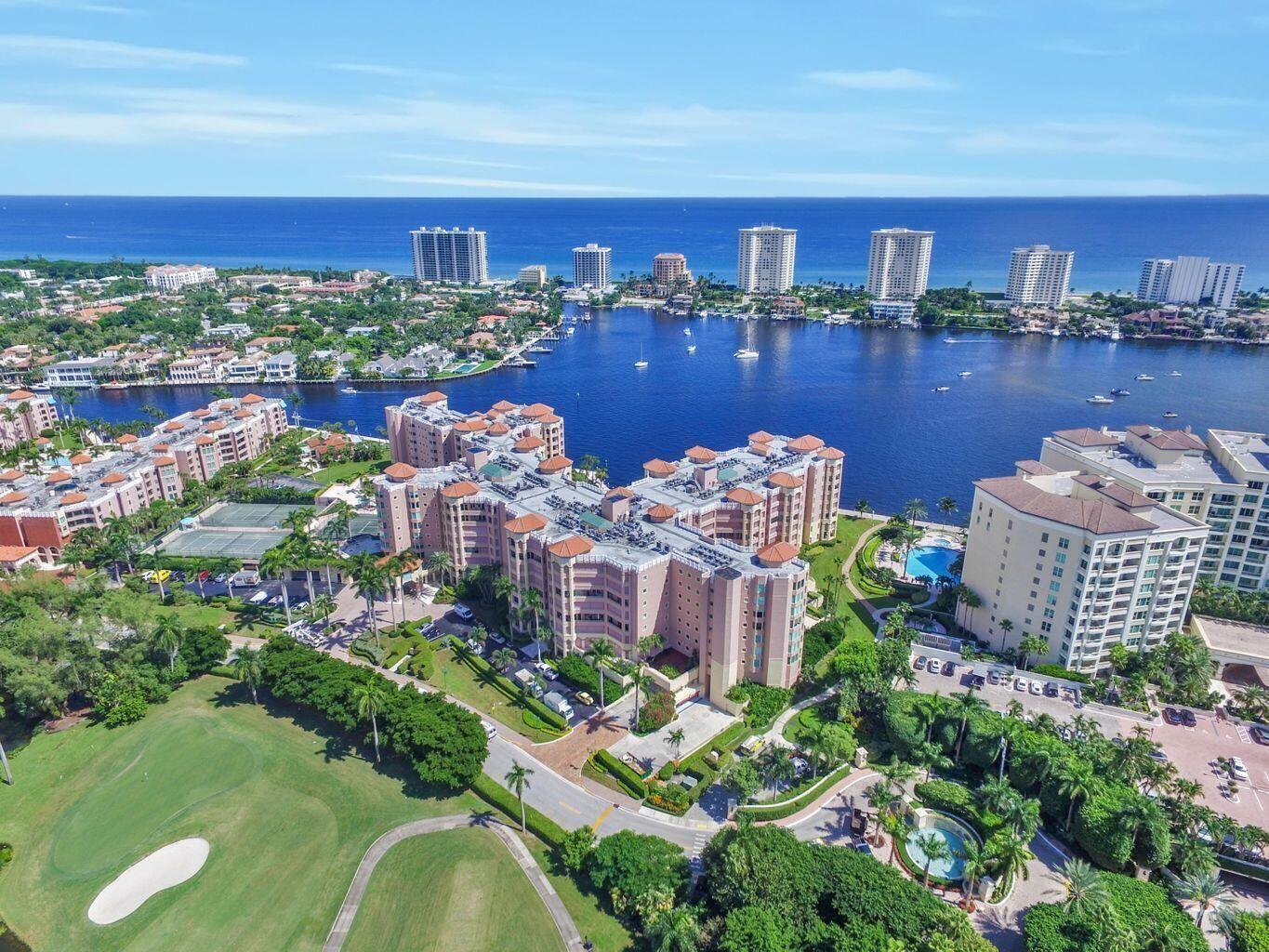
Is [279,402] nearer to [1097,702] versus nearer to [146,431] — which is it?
[146,431]

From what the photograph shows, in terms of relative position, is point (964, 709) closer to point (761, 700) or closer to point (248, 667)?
point (761, 700)

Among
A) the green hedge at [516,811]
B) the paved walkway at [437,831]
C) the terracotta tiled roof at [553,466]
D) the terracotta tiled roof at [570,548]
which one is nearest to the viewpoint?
the paved walkway at [437,831]

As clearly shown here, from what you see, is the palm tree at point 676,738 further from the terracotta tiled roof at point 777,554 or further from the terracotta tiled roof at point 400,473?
the terracotta tiled roof at point 400,473

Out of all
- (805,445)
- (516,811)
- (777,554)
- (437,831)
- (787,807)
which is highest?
(805,445)

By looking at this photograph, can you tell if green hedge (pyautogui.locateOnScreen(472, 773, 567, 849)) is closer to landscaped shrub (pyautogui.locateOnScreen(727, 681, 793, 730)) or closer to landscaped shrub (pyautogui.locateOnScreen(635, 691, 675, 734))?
landscaped shrub (pyautogui.locateOnScreen(635, 691, 675, 734))

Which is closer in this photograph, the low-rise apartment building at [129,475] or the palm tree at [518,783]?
the palm tree at [518,783]

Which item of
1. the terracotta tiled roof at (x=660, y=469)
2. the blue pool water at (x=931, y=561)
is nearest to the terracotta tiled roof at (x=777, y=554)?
the terracotta tiled roof at (x=660, y=469)

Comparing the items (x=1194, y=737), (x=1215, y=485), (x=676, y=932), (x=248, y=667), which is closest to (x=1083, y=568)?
(x=1194, y=737)
